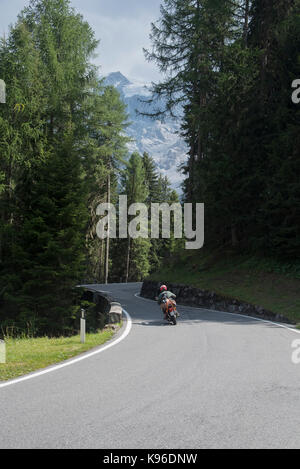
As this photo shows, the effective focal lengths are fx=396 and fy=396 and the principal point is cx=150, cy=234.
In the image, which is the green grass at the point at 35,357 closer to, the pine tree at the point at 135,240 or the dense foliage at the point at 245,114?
the dense foliage at the point at 245,114

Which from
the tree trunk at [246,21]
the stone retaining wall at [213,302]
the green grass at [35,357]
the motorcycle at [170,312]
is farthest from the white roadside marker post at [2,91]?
the tree trunk at [246,21]

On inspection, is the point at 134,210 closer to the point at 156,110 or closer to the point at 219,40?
the point at 156,110

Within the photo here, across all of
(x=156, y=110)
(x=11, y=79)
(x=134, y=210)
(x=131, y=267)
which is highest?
(x=156, y=110)

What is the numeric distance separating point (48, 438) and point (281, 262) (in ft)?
64.8

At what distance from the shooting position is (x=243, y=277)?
2231cm

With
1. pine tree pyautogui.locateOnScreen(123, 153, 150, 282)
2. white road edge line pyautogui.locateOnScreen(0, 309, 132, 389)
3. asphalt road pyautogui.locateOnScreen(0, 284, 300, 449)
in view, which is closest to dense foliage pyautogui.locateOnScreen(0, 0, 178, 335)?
white road edge line pyautogui.locateOnScreen(0, 309, 132, 389)

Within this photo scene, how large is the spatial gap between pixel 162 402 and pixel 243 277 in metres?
17.8

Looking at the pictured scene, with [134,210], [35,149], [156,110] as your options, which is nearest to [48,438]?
[35,149]

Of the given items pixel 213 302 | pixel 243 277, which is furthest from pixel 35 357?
pixel 243 277

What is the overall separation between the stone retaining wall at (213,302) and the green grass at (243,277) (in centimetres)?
26

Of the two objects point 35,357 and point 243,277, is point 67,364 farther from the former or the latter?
point 243,277

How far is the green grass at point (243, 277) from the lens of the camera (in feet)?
59.3

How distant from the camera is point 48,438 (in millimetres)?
3973

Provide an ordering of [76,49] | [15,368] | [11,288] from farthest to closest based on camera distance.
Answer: [76,49] → [11,288] → [15,368]
